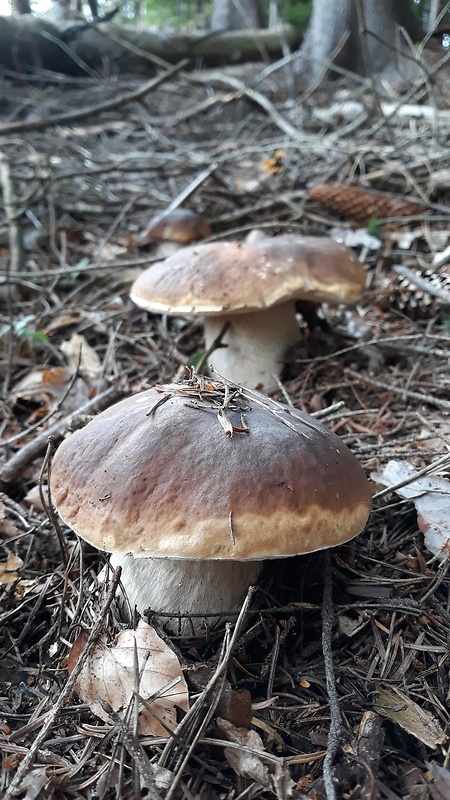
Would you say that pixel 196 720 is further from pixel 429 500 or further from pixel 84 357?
pixel 84 357

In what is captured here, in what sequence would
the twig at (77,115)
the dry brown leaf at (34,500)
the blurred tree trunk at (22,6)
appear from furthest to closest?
the blurred tree trunk at (22,6) → the twig at (77,115) → the dry brown leaf at (34,500)

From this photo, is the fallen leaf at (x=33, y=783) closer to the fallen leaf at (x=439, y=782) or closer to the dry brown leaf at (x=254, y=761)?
the dry brown leaf at (x=254, y=761)

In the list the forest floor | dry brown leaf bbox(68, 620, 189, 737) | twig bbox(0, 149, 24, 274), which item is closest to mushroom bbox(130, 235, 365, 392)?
the forest floor

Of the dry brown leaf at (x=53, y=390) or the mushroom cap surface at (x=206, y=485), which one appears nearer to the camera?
the mushroom cap surface at (x=206, y=485)

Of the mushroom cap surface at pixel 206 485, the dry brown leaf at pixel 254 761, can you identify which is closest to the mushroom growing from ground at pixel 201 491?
the mushroom cap surface at pixel 206 485

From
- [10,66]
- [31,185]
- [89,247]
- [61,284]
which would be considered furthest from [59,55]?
[61,284]

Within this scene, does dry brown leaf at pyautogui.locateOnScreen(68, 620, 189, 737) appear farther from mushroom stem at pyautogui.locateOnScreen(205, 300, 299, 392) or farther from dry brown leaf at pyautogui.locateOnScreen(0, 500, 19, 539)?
mushroom stem at pyautogui.locateOnScreen(205, 300, 299, 392)
